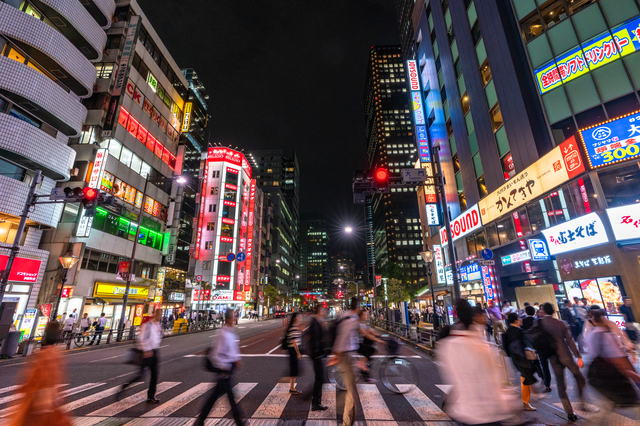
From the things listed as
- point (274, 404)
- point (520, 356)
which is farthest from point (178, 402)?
point (520, 356)

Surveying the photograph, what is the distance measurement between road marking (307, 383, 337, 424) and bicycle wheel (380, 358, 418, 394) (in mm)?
1436

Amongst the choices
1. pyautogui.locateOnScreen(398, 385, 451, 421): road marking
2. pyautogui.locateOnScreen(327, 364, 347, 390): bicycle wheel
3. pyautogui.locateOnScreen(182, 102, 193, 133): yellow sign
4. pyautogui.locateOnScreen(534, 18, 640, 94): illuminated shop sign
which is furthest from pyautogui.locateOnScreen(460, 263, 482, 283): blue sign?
pyautogui.locateOnScreen(182, 102, 193, 133): yellow sign

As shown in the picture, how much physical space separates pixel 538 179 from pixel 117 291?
35617mm

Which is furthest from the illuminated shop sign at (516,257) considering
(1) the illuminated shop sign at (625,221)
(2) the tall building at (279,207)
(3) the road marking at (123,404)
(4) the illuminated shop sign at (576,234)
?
(2) the tall building at (279,207)

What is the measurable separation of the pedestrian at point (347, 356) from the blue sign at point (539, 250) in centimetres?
1751

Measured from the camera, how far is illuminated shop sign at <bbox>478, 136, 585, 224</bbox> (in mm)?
15186

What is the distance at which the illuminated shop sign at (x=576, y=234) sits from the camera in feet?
45.6

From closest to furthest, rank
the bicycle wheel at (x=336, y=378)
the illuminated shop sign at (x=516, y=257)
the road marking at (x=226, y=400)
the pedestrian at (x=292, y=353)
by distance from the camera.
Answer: the road marking at (x=226, y=400), the pedestrian at (x=292, y=353), the bicycle wheel at (x=336, y=378), the illuminated shop sign at (x=516, y=257)

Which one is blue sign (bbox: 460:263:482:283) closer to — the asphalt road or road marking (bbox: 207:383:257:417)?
the asphalt road

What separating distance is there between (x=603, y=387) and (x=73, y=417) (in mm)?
9266

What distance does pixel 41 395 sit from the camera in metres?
3.28

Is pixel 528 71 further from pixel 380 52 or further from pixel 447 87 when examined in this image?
pixel 380 52

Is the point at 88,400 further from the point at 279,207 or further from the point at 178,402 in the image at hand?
the point at 279,207

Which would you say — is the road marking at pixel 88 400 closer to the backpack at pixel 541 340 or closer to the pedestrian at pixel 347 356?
the pedestrian at pixel 347 356
